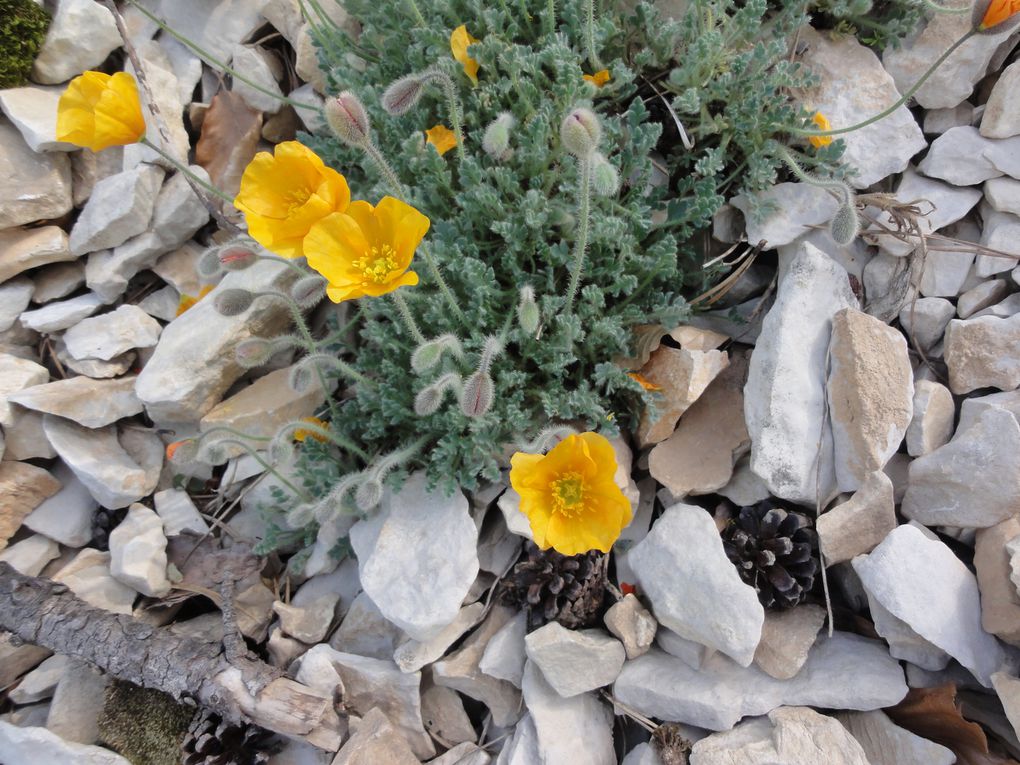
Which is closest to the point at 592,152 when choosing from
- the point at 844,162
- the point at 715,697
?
the point at 844,162

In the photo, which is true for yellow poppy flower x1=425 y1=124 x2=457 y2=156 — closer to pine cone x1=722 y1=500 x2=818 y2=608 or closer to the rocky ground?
the rocky ground

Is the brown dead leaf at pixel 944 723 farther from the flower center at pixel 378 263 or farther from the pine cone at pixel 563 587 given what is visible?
the flower center at pixel 378 263

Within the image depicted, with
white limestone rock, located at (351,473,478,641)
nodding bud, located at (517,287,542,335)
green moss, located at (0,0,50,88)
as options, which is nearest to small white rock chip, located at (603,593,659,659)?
white limestone rock, located at (351,473,478,641)

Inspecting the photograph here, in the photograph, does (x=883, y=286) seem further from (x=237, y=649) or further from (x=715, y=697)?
(x=237, y=649)

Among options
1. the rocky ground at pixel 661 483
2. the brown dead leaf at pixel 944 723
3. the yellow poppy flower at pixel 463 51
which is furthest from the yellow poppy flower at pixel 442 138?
the brown dead leaf at pixel 944 723

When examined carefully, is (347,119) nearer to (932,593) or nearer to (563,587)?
(563,587)

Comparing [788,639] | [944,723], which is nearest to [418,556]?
[788,639]
